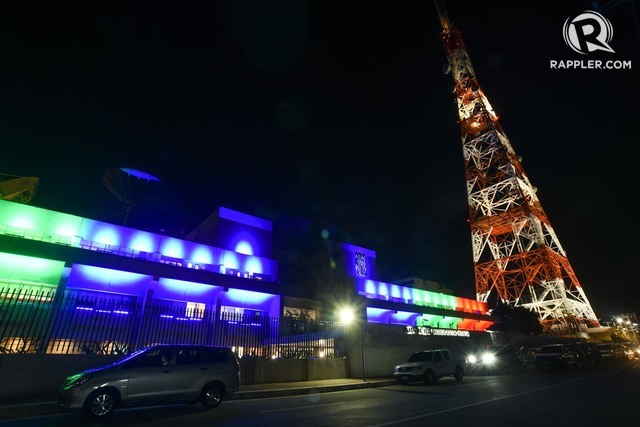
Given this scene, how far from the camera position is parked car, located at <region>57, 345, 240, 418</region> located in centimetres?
784

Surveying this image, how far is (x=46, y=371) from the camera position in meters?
10.5

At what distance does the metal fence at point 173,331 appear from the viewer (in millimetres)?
12086

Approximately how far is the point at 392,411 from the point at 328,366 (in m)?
9.79

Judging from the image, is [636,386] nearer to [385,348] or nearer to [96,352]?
[385,348]

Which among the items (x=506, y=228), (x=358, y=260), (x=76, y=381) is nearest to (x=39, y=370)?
(x=76, y=381)

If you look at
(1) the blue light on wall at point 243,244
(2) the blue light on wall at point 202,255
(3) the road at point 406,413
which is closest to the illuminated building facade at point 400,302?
(1) the blue light on wall at point 243,244

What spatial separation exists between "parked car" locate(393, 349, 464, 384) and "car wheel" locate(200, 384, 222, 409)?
9.08 m

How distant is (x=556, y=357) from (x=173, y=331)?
22.2 m

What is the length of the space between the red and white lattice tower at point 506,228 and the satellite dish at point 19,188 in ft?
204

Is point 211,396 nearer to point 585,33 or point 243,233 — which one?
point 585,33

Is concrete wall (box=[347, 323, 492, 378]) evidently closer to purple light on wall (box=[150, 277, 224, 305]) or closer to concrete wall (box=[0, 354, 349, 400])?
concrete wall (box=[0, 354, 349, 400])

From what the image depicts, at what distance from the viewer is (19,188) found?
3675 cm

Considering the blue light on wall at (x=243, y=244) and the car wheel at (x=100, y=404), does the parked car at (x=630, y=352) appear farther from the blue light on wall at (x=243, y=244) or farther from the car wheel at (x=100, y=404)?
the blue light on wall at (x=243, y=244)

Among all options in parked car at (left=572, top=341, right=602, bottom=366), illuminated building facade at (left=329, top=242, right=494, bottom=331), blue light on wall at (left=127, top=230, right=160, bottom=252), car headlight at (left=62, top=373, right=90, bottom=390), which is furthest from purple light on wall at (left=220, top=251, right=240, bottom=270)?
parked car at (left=572, top=341, right=602, bottom=366)
